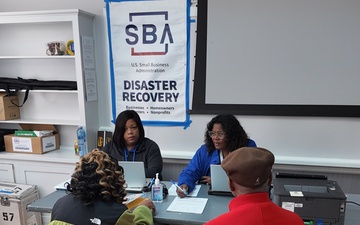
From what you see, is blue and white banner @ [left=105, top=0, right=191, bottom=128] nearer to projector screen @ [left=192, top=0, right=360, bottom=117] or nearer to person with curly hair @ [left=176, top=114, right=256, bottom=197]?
projector screen @ [left=192, top=0, right=360, bottom=117]

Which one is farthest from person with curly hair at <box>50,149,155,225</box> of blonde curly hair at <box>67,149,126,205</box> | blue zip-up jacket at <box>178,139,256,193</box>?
blue zip-up jacket at <box>178,139,256,193</box>

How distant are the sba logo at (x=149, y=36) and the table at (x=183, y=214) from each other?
5.04ft

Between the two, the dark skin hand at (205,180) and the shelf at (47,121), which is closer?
the dark skin hand at (205,180)

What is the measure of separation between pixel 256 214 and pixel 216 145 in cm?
134

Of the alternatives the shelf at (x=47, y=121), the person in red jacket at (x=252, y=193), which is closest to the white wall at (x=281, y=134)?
the shelf at (x=47, y=121)

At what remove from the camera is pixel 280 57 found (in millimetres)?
2623

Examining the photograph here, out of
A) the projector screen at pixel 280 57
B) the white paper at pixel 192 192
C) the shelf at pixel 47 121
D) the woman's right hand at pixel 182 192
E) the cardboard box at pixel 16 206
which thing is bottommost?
the cardboard box at pixel 16 206

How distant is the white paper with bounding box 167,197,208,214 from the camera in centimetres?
173

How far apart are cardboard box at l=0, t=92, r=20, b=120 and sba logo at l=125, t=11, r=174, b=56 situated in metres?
1.48

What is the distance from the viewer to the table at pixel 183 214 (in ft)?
5.39

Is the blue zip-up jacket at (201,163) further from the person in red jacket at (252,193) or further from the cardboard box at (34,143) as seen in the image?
the cardboard box at (34,143)

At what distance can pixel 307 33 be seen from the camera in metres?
2.54

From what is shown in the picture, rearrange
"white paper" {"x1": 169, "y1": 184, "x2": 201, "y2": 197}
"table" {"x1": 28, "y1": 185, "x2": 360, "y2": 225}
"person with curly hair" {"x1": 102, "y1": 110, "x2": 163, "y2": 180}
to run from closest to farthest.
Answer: "table" {"x1": 28, "y1": 185, "x2": 360, "y2": 225} → "white paper" {"x1": 169, "y1": 184, "x2": 201, "y2": 197} → "person with curly hair" {"x1": 102, "y1": 110, "x2": 163, "y2": 180}

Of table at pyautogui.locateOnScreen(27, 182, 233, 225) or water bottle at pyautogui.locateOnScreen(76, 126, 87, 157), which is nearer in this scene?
table at pyautogui.locateOnScreen(27, 182, 233, 225)
